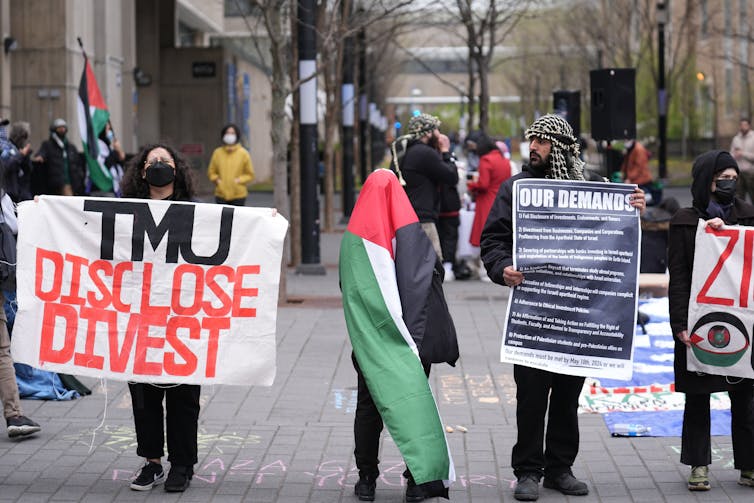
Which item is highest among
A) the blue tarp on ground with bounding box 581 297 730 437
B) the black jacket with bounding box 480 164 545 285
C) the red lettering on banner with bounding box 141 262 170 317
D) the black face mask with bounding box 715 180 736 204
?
the black face mask with bounding box 715 180 736 204

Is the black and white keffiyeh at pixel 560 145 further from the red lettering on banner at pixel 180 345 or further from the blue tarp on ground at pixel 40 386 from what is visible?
the blue tarp on ground at pixel 40 386

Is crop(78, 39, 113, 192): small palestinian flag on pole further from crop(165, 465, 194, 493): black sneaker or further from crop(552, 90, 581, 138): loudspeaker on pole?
crop(165, 465, 194, 493): black sneaker

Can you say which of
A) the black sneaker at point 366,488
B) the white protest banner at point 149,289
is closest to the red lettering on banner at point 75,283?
the white protest banner at point 149,289

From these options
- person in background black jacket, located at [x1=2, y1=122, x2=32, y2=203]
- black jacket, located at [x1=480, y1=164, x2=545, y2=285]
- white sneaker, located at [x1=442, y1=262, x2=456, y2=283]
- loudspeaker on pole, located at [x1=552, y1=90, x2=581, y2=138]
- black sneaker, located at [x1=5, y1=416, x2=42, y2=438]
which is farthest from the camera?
white sneaker, located at [x1=442, y1=262, x2=456, y2=283]

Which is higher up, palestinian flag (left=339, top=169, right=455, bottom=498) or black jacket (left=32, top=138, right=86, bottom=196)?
black jacket (left=32, top=138, right=86, bottom=196)

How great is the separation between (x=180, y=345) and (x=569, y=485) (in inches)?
82.5

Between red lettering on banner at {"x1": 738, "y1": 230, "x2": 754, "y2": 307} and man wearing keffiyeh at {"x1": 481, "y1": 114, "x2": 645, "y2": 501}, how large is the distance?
61 cm

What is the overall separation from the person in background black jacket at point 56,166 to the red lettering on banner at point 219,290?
474 inches

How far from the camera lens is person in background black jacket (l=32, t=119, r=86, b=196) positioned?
18344mm

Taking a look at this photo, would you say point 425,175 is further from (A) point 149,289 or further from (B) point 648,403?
(A) point 149,289

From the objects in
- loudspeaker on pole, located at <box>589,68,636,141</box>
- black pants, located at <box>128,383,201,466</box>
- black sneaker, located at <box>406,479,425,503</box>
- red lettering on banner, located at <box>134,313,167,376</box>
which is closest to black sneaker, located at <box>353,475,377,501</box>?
black sneaker, located at <box>406,479,425,503</box>

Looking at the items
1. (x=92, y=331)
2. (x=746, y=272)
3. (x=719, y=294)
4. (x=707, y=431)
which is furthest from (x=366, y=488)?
(x=746, y=272)

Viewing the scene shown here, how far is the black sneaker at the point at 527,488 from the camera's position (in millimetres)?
6555

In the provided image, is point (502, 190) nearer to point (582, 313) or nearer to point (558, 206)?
point (558, 206)
